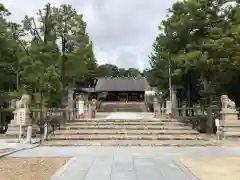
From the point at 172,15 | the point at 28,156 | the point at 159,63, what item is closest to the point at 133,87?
the point at 159,63

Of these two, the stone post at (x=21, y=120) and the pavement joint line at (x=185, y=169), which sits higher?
the stone post at (x=21, y=120)

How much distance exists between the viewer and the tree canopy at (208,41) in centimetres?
1949

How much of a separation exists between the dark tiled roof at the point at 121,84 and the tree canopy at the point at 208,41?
3540cm

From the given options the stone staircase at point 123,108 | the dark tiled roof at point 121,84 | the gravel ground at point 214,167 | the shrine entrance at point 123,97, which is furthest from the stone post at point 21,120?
the shrine entrance at point 123,97

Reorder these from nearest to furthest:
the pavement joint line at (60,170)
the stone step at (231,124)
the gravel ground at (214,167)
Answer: the pavement joint line at (60,170) → the gravel ground at (214,167) → the stone step at (231,124)

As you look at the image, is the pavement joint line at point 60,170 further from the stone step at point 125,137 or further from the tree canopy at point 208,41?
the tree canopy at point 208,41

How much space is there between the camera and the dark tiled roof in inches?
2340

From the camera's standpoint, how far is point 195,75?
89.1 feet

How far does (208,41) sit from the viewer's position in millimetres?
20094

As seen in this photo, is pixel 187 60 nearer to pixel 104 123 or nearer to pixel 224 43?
pixel 224 43

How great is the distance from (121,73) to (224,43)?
76088mm

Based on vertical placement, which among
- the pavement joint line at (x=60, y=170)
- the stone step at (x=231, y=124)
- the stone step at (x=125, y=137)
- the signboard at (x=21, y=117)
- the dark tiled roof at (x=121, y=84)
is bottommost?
the pavement joint line at (x=60, y=170)

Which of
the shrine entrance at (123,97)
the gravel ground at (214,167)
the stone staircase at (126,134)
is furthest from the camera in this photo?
the shrine entrance at (123,97)

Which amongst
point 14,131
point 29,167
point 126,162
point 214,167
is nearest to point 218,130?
point 214,167
